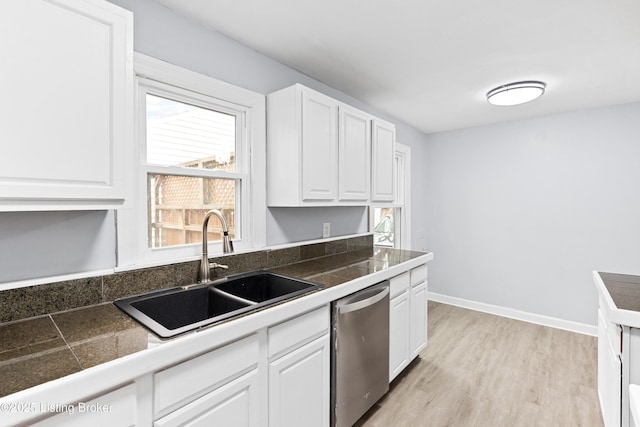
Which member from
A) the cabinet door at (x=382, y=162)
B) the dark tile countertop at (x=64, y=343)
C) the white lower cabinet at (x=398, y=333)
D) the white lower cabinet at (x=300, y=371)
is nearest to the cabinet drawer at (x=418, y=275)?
the white lower cabinet at (x=398, y=333)

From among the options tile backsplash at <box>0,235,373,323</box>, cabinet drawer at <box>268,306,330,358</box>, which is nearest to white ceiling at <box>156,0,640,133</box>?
tile backsplash at <box>0,235,373,323</box>

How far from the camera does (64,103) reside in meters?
1.04

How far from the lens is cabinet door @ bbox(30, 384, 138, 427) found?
826 millimetres

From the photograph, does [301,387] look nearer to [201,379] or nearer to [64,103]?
[201,379]

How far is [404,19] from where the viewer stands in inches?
68.5

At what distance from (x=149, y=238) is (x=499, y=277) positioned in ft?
12.8

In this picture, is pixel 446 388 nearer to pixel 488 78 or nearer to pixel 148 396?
pixel 148 396

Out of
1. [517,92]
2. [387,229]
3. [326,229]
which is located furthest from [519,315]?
[326,229]

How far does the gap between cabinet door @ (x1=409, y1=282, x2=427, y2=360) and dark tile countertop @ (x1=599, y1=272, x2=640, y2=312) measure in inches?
46.4

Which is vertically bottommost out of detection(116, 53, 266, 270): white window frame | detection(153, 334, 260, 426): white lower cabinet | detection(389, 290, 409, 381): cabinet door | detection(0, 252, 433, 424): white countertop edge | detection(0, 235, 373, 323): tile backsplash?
detection(389, 290, 409, 381): cabinet door

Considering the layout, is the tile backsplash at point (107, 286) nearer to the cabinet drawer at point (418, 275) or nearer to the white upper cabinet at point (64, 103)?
the white upper cabinet at point (64, 103)

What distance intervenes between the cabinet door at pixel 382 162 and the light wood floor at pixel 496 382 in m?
1.51

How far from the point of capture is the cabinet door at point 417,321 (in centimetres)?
251

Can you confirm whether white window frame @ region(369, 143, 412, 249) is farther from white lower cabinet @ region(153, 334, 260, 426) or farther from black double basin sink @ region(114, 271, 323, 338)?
white lower cabinet @ region(153, 334, 260, 426)
